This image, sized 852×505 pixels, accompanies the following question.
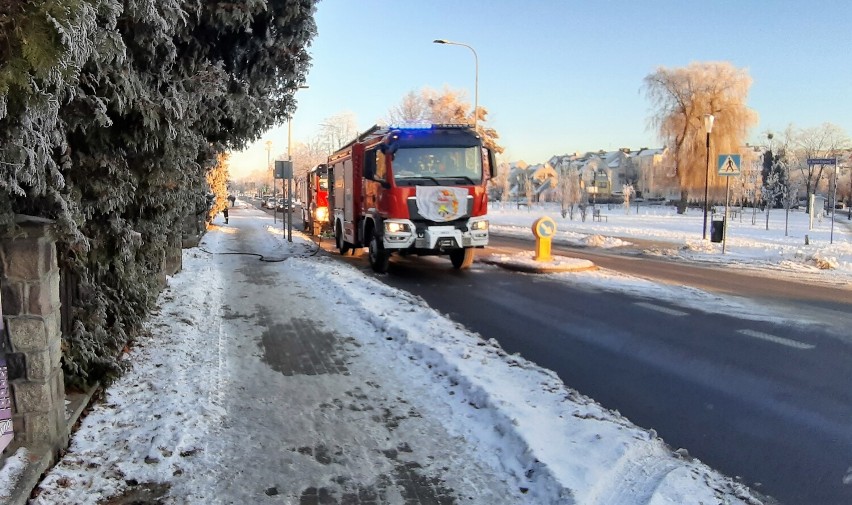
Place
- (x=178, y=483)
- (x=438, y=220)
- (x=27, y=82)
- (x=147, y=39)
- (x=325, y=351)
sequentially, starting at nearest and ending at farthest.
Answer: (x=27, y=82) < (x=178, y=483) < (x=147, y=39) < (x=325, y=351) < (x=438, y=220)

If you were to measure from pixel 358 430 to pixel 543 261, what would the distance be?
10.7m

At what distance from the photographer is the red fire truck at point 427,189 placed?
1327 cm

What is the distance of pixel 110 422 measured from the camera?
449 cm

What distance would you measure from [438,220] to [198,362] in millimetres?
7986

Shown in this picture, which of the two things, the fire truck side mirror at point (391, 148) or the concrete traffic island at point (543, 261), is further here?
the concrete traffic island at point (543, 261)

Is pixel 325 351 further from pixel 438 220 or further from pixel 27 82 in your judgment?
pixel 438 220

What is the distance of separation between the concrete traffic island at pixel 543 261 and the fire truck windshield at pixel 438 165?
210 centimetres

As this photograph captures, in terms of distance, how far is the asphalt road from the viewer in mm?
4355

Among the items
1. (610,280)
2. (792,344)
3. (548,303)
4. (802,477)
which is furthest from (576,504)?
(610,280)

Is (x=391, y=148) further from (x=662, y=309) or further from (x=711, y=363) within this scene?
(x=711, y=363)

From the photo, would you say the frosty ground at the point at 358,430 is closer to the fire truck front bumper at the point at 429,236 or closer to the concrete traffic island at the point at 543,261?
the fire truck front bumper at the point at 429,236

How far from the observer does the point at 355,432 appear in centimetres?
453

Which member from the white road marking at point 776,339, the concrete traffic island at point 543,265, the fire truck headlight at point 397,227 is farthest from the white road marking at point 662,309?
the fire truck headlight at point 397,227

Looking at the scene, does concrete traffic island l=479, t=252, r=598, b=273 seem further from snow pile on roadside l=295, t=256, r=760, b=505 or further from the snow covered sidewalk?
snow pile on roadside l=295, t=256, r=760, b=505
